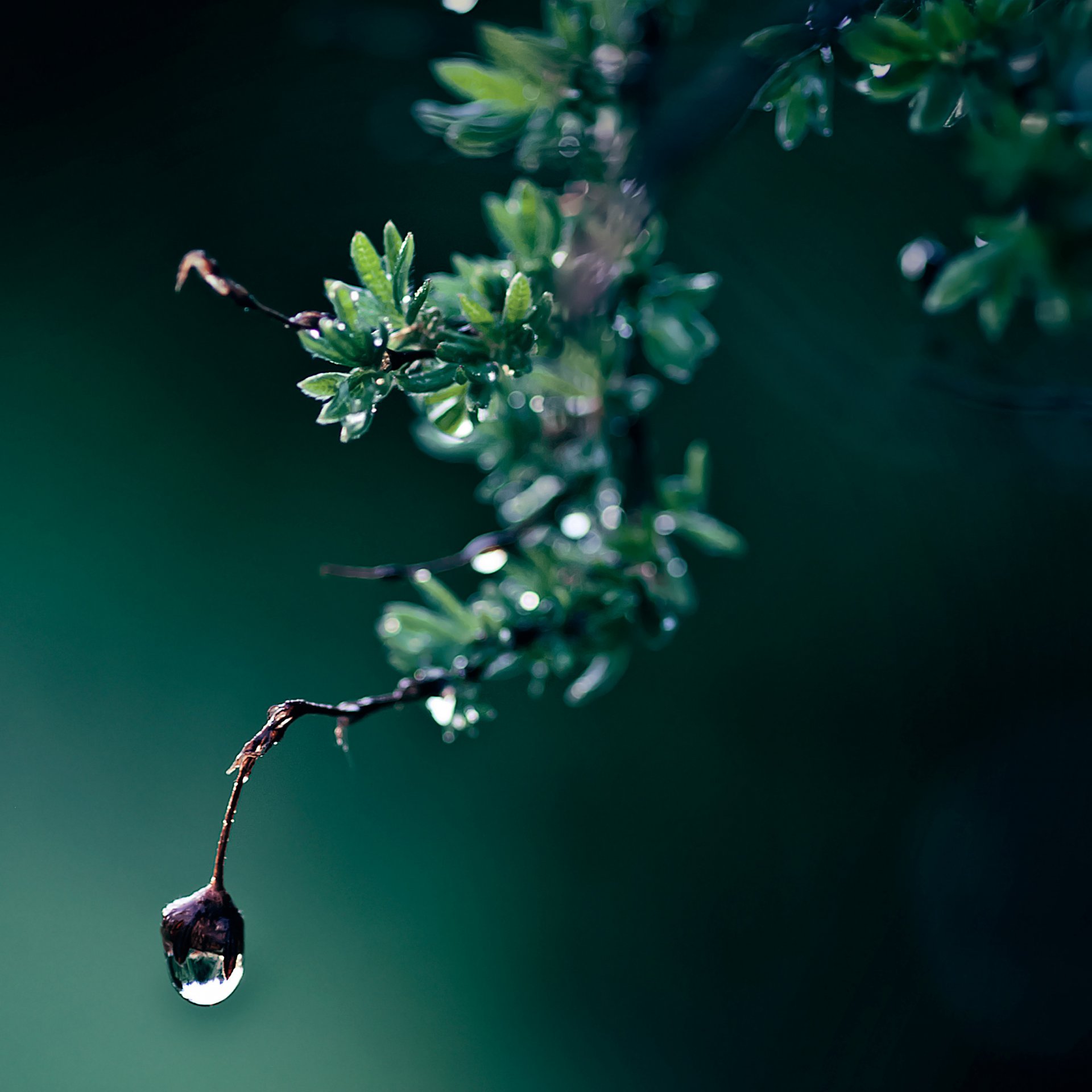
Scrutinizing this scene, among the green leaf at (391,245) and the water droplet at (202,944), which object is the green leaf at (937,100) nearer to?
the green leaf at (391,245)

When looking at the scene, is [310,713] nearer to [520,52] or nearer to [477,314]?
[477,314]

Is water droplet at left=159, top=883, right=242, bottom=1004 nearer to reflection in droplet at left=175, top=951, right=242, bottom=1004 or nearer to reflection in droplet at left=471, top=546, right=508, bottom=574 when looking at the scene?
reflection in droplet at left=175, top=951, right=242, bottom=1004

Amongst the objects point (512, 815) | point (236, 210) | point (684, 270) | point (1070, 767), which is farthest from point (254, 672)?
point (1070, 767)

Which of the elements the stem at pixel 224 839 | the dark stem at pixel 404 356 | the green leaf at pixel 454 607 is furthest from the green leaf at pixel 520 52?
the stem at pixel 224 839

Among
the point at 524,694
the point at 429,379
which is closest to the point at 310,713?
the point at 429,379

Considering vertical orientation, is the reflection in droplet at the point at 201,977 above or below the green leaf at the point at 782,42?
below

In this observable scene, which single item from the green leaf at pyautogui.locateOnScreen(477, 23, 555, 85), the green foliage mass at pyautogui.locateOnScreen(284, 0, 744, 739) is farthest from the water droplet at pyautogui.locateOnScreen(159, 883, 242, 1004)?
the green leaf at pyautogui.locateOnScreen(477, 23, 555, 85)

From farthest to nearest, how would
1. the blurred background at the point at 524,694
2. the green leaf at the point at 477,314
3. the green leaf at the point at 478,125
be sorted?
1. the blurred background at the point at 524,694
2. the green leaf at the point at 478,125
3. the green leaf at the point at 477,314
